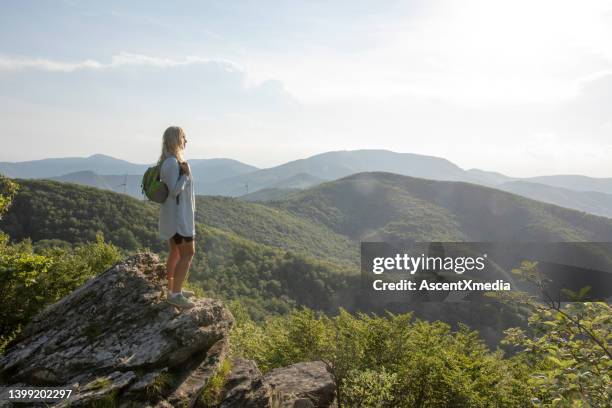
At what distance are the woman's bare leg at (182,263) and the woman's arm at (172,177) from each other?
1194 mm

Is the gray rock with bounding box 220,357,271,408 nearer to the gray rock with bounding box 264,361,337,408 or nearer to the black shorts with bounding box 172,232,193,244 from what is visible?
the gray rock with bounding box 264,361,337,408

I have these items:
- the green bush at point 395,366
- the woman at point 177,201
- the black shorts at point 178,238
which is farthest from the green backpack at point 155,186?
the green bush at point 395,366

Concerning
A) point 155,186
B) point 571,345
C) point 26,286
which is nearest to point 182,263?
point 155,186

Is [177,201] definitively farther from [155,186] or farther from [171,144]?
[171,144]

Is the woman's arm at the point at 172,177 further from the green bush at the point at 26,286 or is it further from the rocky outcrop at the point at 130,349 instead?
the green bush at the point at 26,286

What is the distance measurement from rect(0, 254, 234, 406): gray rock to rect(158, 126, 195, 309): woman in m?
0.94

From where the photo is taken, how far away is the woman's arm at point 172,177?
8184 millimetres

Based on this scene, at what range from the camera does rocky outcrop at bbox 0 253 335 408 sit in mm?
7430

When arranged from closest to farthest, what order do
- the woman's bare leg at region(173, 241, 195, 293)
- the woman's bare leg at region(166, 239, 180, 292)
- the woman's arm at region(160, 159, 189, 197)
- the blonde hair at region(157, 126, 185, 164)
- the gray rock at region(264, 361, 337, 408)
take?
1. the woman's arm at region(160, 159, 189, 197)
2. the blonde hair at region(157, 126, 185, 164)
3. the woman's bare leg at region(173, 241, 195, 293)
4. the woman's bare leg at region(166, 239, 180, 292)
5. the gray rock at region(264, 361, 337, 408)

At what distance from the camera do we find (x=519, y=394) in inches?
565

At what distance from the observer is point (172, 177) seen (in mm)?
8227

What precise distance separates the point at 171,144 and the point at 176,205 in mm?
1297

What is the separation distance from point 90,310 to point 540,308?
8650mm

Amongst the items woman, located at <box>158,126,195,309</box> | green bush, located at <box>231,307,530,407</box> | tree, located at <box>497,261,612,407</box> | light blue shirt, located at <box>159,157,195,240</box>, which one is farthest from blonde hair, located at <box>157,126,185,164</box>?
green bush, located at <box>231,307,530,407</box>
